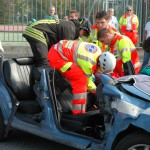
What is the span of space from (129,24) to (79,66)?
742 cm

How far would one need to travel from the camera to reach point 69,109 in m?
4.97

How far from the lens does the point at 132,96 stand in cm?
395

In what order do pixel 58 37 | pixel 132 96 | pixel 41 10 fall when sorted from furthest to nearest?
1. pixel 41 10
2. pixel 58 37
3. pixel 132 96

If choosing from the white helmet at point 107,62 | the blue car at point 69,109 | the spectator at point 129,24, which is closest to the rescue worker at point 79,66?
the white helmet at point 107,62

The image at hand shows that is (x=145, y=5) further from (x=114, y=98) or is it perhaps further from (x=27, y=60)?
(x=114, y=98)

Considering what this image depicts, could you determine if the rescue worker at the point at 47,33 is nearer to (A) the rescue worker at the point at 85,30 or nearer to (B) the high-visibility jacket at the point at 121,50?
(A) the rescue worker at the point at 85,30

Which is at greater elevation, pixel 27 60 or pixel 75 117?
pixel 27 60

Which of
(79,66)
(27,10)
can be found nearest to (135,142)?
(79,66)

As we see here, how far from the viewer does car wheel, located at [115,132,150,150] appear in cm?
377

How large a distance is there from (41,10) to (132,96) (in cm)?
901

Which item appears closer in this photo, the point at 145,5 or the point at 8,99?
the point at 8,99

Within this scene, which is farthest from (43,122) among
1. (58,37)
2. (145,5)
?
(145,5)

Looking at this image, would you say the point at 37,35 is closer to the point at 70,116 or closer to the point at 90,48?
the point at 90,48

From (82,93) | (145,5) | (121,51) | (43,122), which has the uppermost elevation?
(145,5)
